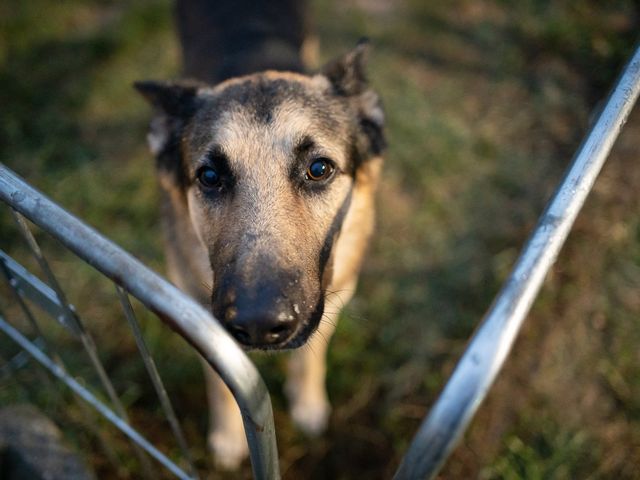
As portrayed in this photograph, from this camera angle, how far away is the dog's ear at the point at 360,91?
8.35 ft

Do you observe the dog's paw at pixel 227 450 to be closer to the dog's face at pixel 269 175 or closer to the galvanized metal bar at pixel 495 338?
the dog's face at pixel 269 175

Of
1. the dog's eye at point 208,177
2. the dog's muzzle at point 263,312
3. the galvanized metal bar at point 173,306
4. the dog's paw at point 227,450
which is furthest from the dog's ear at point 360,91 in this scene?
the dog's paw at point 227,450

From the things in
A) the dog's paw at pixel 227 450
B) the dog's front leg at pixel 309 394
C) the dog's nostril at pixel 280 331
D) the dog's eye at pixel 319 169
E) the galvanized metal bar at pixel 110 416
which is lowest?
the dog's paw at pixel 227 450

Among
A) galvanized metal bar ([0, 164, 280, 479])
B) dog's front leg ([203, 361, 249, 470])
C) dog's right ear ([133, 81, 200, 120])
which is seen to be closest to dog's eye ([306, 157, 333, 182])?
dog's right ear ([133, 81, 200, 120])

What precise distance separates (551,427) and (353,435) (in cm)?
118

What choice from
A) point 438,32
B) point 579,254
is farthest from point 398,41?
point 579,254

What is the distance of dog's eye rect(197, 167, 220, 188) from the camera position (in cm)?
211

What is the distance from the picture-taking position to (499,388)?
3027mm

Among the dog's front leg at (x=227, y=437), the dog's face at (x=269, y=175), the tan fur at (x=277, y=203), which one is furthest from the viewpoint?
the dog's front leg at (x=227, y=437)

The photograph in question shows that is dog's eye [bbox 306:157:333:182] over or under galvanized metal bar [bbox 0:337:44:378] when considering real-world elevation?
over

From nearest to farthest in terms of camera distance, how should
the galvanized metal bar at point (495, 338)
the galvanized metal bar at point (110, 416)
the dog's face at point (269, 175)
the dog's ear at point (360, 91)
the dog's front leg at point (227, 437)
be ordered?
1. the galvanized metal bar at point (495, 338)
2. the dog's face at point (269, 175)
3. the galvanized metal bar at point (110, 416)
4. the dog's ear at point (360, 91)
5. the dog's front leg at point (227, 437)

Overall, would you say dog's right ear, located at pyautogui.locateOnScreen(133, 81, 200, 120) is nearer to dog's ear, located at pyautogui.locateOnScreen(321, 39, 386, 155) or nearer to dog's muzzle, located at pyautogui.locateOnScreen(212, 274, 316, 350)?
dog's ear, located at pyautogui.locateOnScreen(321, 39, 386, 155)

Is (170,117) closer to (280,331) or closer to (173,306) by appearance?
(280,331)

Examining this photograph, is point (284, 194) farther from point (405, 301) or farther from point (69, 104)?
point (69, 104)
